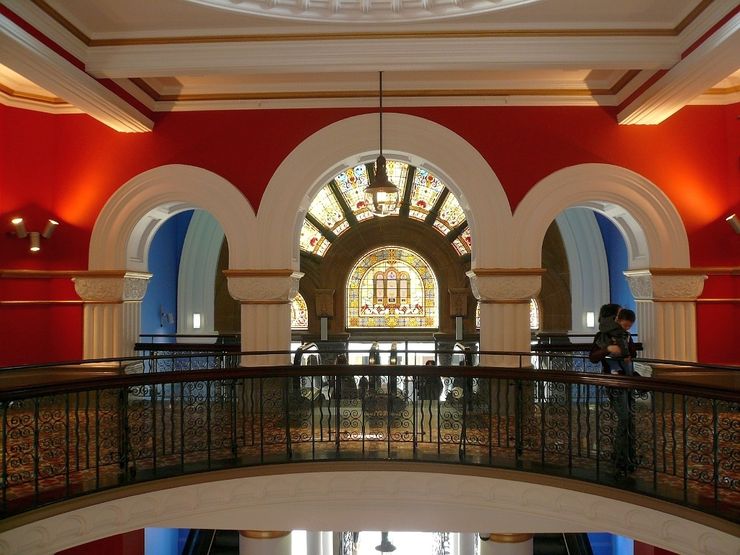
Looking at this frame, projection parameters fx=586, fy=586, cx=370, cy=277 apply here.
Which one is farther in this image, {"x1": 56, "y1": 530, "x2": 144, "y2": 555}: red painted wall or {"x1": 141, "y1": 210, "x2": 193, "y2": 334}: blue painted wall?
{"x1": 141, "y1": 210, "x2": 193, "y2": 334}: blue painted wall

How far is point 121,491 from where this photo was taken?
16.8ft

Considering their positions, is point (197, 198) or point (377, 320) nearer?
point (197, 198)

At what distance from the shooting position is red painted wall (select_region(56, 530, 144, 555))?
7398 millimetres

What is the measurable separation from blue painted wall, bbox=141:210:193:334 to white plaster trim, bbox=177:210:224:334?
0.49 ft

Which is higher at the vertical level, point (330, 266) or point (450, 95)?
point (450, 95)

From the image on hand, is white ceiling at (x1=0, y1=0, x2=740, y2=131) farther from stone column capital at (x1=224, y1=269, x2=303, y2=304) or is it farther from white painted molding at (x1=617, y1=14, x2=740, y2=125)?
stone column capital at (x1=224, y1=269, x2=303, y2=304)

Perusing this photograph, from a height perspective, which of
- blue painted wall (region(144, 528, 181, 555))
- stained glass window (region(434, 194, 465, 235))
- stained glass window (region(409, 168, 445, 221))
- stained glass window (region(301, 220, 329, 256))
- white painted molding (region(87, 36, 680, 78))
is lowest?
blue painted wall (region(144, 528, 181, 555))

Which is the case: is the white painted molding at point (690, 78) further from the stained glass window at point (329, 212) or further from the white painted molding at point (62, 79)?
the white painted molding at point (62, 79)

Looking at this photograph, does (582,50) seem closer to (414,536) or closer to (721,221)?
(721,221)

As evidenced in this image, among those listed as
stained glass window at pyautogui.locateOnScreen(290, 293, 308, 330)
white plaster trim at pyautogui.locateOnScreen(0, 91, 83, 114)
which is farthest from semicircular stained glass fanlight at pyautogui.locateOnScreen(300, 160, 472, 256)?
white plaster trim at pyautogui.locateOnScreen(0, 91, 83, 114)

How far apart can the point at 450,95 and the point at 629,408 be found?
5.10 m

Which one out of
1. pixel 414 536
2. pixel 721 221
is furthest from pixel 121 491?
pixel 414 536

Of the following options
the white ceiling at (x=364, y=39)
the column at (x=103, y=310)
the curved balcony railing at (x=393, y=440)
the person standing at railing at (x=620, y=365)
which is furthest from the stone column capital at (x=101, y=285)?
the person standing at railing at (x=620, y=365)

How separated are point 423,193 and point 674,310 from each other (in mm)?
6094
